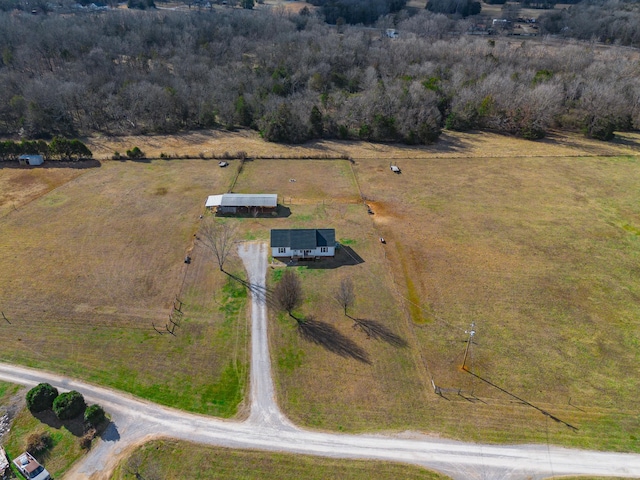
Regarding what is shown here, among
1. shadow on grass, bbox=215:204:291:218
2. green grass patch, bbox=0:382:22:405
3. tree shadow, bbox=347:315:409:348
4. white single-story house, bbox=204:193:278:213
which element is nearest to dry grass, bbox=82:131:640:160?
white single-story house, bbox=204:193:278:213

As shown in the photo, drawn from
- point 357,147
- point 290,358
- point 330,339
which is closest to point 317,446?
point 290,358

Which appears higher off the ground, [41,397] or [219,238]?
[41,397]

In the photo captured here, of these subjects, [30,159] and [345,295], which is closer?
[345,295]

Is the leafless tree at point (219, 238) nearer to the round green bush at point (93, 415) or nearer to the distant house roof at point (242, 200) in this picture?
the distant house roof at point (242, 200)

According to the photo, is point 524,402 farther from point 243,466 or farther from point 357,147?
point 357,147

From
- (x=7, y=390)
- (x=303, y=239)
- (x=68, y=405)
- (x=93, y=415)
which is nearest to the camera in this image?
(x=93, y=415)
